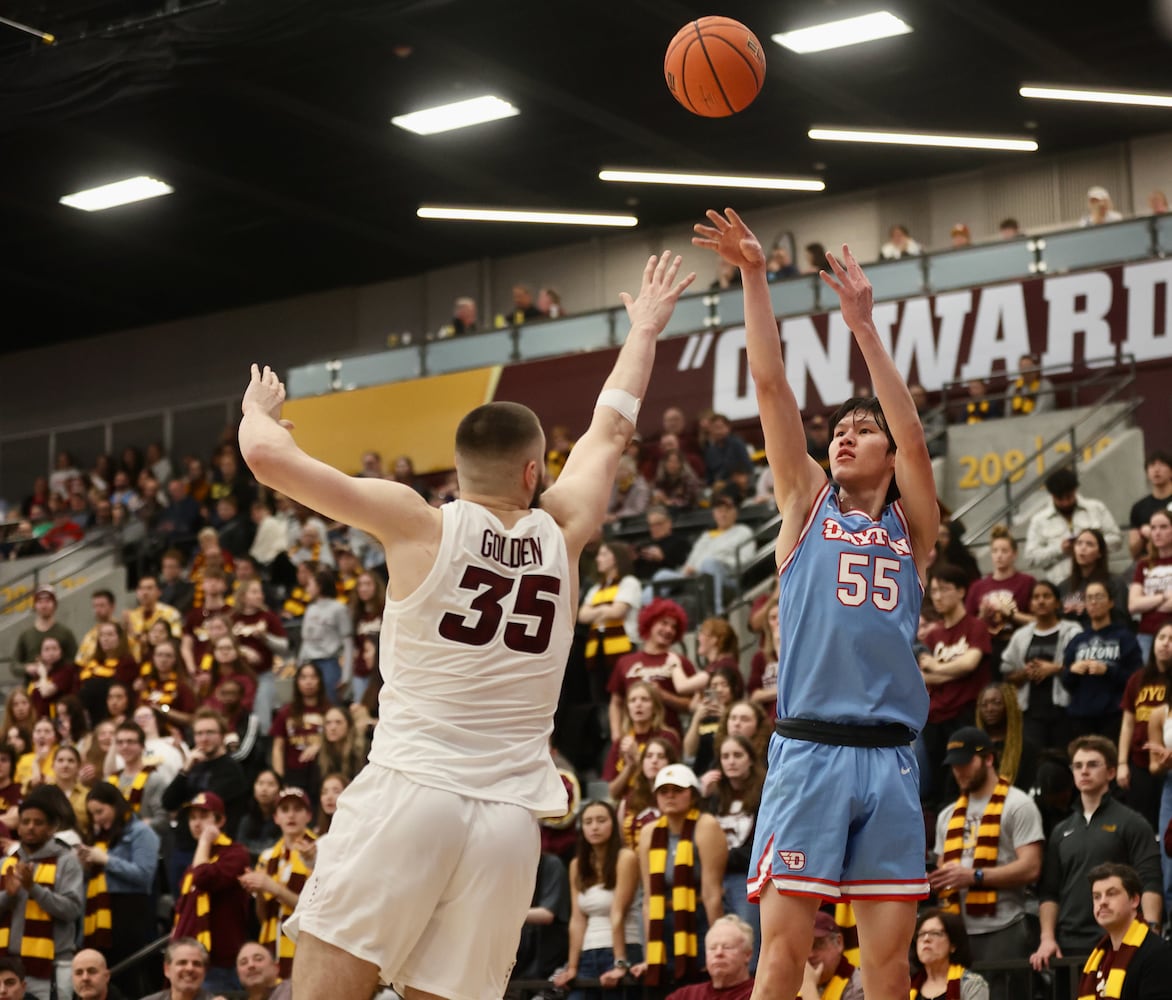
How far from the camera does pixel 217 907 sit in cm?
1177

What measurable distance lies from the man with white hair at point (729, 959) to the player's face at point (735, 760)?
151 centimetres

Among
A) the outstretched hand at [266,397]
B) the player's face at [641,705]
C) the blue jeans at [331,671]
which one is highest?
the outstretched hand at [266,397]

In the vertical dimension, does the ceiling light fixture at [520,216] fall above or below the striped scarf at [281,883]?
above

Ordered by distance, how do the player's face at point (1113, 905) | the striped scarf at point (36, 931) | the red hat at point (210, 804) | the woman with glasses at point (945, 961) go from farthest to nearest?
the red hat at point (210, 804) → the striped scarf at point (36, 931) → the woman with glasses at point (945, 961) → the player's face at point (1113, 905)

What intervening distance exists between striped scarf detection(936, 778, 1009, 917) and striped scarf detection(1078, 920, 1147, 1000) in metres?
1.10

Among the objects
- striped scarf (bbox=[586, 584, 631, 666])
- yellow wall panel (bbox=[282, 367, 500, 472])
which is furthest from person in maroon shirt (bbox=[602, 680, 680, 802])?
yellow wall panel (bbox=[282, 367, 500, 472])

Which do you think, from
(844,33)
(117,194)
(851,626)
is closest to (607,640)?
(851,626)

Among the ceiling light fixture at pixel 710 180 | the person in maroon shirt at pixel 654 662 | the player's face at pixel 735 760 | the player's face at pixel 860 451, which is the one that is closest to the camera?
the player's face at pixel 860 451

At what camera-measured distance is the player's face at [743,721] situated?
11070 millimetres

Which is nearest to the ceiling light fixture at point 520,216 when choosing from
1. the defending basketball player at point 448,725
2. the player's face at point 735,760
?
the player's face at point 735,760

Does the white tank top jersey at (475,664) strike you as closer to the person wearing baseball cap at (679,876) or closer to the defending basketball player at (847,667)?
the defending basketball player at (847,667)

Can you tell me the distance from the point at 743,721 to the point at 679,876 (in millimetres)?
1221

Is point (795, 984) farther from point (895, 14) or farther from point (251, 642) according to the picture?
point (895, 14)

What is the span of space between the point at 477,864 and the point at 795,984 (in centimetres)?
132
